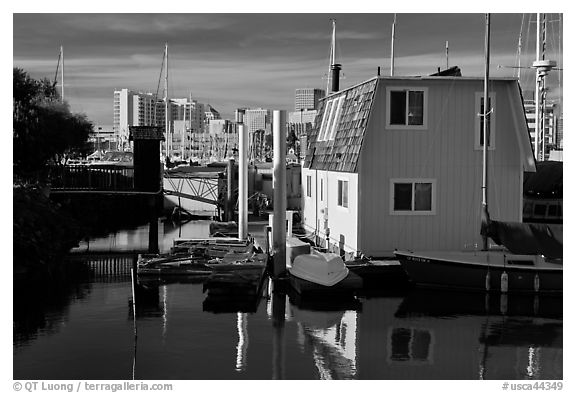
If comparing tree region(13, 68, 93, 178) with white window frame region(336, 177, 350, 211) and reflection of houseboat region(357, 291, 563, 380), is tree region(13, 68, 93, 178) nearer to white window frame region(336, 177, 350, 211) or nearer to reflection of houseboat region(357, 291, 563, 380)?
white window frame region(336, 177, 350, 211)

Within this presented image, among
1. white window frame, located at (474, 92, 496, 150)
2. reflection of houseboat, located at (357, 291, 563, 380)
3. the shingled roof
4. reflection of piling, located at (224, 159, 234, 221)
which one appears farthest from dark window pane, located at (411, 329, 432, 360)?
reflection of piling, located at (224, 159, 234, 221)

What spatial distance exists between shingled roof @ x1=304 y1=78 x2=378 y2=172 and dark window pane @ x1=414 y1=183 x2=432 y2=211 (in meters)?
2.18

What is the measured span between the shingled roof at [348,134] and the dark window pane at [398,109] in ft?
2.62

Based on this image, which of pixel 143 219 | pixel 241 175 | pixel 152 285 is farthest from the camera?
pixel 143 219

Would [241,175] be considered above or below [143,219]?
above

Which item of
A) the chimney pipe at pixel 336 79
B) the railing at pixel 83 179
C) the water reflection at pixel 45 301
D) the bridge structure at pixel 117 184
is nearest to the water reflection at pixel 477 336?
the water reflection at pixel 45 301

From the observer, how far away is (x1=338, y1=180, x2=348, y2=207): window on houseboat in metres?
25.5

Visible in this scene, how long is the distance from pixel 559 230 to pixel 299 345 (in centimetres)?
962

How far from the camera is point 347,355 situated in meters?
15.2

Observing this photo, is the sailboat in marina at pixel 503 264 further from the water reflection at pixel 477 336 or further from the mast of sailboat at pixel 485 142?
the water reflection at pixel 477 336

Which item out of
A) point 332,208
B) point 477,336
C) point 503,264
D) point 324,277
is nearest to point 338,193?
point 332,208

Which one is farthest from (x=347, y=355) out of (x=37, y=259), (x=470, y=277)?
(x=37, y=259)

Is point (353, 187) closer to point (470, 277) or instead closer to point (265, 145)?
point (470, 277)

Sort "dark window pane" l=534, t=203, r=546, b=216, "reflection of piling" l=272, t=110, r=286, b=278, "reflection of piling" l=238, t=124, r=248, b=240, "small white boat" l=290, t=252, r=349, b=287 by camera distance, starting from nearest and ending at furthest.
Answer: "small white boat" l=290, t=252, r=349, b=287
"reflection of piling" l=272, t=110, r=286, b=278
"reflection of piling" l=238, t=124, r=248, b=240
"dark window pane" l=534, t=203, r=546, b=216
